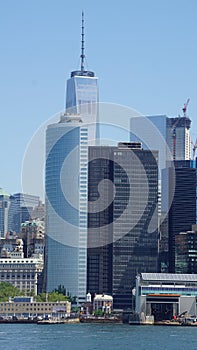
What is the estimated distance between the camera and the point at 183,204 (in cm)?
19162

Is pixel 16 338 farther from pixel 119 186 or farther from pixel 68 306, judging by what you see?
pixel 119 186

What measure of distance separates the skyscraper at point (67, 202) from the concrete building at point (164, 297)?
40.2 metres

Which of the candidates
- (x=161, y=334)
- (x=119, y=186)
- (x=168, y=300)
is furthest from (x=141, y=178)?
(x=161, y=334)

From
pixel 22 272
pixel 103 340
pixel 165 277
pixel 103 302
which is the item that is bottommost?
pixel 103 340

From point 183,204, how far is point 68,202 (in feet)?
86.4

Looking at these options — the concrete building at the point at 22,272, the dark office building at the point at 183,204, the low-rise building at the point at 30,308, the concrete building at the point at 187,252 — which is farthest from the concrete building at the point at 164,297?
the concrete building at the point at 22,272

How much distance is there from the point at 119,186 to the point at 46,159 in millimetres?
12513

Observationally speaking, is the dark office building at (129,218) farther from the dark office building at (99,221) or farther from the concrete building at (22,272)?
the concrete building at (22,272)

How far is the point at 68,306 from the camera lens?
521ft

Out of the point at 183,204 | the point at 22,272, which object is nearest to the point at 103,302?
the point at 22,272

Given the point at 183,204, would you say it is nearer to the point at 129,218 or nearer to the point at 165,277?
the point at 129,218

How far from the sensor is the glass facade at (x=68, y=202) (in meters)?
173

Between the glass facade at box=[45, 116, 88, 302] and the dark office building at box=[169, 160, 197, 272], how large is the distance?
65.4 ft

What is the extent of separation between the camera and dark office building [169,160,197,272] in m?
189
